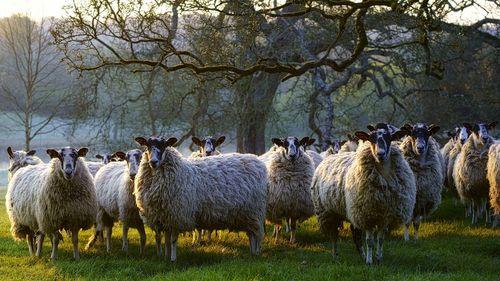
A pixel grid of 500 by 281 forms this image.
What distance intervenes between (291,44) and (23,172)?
9560 millimetres

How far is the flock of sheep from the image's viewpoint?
30.2 ft

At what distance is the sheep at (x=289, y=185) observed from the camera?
12.1 m

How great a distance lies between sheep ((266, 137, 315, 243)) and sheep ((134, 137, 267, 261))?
38.1 inches

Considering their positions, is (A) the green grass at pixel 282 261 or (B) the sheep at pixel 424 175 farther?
(B) the sheep at pixel 424 175

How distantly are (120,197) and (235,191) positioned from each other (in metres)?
2.12

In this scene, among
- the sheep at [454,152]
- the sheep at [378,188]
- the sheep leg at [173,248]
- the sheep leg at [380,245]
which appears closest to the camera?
the sheep at [378,188]

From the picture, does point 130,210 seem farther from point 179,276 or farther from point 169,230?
point 179,276

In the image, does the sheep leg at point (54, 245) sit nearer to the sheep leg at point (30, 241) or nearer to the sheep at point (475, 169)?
the sheep leg at point (30, 241)

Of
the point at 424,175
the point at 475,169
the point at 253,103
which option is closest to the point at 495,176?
the point at 424,175

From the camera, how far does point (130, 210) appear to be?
11195mm

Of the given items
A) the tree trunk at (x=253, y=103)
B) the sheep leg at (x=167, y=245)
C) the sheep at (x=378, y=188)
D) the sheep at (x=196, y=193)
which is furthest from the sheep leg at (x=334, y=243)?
the tree trunk at (x=253, y=103)

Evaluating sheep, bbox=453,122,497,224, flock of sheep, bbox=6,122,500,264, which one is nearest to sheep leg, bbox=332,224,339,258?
flock of sheep, bbox=6,122,500,264

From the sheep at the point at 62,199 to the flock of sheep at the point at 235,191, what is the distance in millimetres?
16

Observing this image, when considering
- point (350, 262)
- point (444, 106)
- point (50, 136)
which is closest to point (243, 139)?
point (444, 106)
